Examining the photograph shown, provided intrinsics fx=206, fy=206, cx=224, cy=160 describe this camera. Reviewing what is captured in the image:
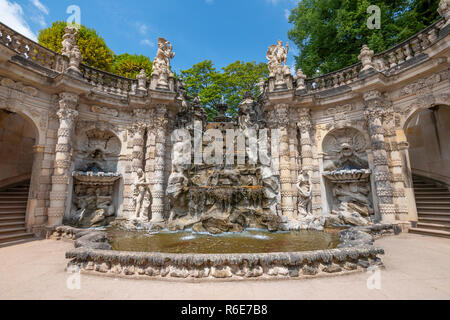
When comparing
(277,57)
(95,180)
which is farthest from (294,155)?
(95,180)

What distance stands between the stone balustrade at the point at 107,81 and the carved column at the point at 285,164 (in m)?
7.96

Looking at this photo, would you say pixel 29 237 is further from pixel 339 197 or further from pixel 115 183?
pixel 339 197

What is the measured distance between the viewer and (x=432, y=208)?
8.37m

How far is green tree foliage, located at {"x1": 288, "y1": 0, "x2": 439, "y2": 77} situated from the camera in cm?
1120

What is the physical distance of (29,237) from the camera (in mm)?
7441

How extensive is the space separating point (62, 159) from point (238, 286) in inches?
343

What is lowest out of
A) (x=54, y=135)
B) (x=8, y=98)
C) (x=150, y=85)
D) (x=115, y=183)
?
(x=115, y=183)

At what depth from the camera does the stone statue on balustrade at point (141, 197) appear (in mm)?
9484

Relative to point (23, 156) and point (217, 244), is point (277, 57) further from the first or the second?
point (23, 156)

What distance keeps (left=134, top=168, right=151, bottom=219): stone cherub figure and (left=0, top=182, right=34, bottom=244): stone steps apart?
370 cm

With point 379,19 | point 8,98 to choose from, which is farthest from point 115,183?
point 379,19

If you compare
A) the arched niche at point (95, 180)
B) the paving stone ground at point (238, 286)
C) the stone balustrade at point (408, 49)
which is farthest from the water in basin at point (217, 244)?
the stone balustrade at point (408, 49)

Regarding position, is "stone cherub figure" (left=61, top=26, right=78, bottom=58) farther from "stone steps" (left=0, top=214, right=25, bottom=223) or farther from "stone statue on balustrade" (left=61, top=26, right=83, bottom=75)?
"stone steps" (left=0, top=214, right=25, bottom=223)
